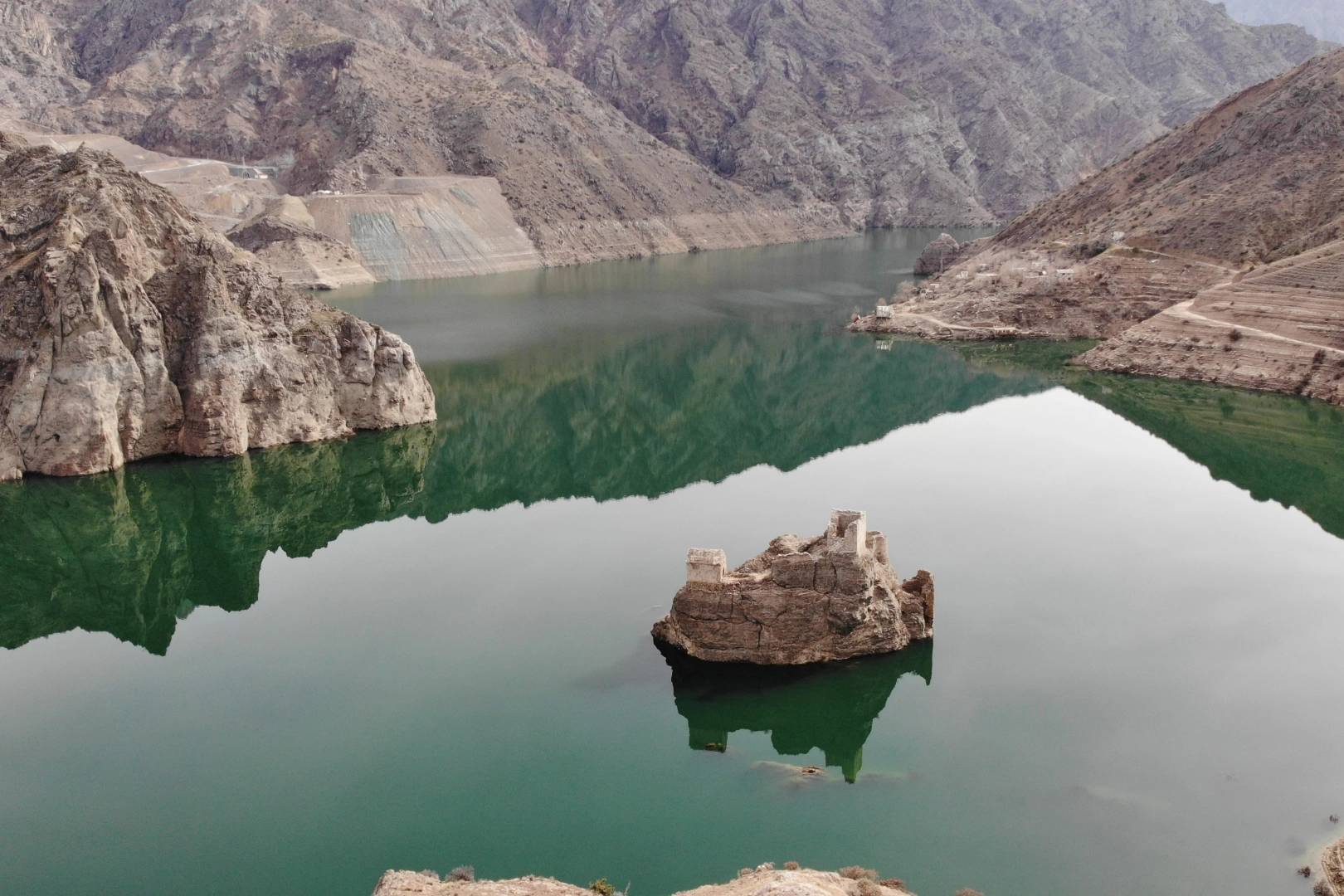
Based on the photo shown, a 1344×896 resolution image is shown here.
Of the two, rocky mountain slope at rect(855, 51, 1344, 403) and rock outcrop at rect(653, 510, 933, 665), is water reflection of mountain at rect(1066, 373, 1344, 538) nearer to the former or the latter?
rocky mountain slope at rect(855, 51, 1344, 403)

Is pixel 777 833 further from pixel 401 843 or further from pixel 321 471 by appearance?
pixel 321 471

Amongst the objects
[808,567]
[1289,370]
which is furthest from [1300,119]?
[808,567]

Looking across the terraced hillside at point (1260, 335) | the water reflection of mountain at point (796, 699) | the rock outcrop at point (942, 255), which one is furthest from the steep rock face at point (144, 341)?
the rock outcrop at point (942, 255)

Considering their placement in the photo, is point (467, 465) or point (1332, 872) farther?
point (467, 465)

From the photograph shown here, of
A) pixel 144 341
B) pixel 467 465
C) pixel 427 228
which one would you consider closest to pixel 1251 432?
pixel 467 465

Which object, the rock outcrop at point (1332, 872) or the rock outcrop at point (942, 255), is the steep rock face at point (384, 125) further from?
the rock outcrop at point (1332, 872)

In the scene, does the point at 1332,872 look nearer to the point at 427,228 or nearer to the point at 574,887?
the point at 574,887
